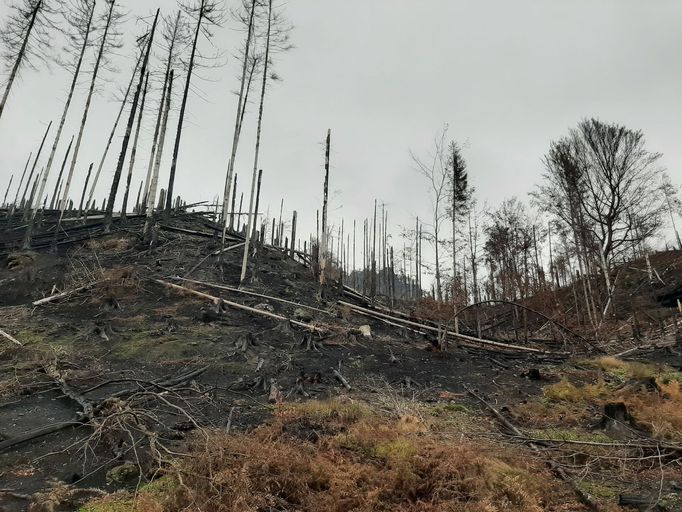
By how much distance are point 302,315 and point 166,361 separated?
5.53m

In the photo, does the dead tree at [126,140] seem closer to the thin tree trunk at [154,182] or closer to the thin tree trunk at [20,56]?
the thin tree trunk at [154,182]

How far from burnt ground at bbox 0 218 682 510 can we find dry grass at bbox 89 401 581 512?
45.3 inches

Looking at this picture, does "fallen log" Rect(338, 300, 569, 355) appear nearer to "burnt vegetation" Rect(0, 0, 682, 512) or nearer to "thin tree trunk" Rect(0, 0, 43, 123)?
"burnt vegetation" Rect(0, 0, 682, 512)

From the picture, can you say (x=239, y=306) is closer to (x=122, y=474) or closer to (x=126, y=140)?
(x=122, y=474)

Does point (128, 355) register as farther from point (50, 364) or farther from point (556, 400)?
point (556, 400)

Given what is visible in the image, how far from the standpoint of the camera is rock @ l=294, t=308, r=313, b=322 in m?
13.9

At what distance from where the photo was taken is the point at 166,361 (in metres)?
9.30

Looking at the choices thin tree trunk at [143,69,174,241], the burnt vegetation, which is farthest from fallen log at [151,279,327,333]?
thin tree trunk at [143,69,174,241]

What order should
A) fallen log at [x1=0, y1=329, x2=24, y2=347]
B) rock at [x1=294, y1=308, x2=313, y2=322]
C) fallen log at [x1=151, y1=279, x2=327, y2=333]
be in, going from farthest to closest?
rock at [x1=294, y1=308, x2=313, y2=322] < fallen log at [x1=151, y1=279, x2=327, y2=333] < fallen log at [x1=0, y1=329, x2=24, y2=347]

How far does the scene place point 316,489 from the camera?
159 inches

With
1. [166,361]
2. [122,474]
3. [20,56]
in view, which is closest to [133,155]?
[20,56]

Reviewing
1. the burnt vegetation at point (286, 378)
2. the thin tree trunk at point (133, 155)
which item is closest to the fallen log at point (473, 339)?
the burnt vegetation at point (286, 378)

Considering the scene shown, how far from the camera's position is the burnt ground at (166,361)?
510 cm

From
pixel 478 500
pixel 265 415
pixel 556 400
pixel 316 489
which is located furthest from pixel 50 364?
pixel 556 400
